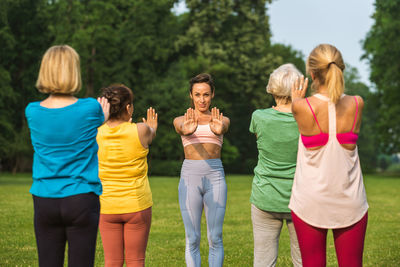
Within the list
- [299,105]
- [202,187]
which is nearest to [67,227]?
[299,105]

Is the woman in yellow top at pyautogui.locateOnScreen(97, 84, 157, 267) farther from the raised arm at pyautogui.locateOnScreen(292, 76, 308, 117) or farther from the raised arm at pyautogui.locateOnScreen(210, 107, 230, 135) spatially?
the raised arm at pyautogui.locateOnScreen(292, 76, 308, 117)

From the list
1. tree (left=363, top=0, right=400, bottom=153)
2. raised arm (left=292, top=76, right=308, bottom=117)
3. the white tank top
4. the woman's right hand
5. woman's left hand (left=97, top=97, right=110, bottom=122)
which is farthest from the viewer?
tree (left=363, top=0, right=400, bottom=153)

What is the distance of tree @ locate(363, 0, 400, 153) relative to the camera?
48.2m

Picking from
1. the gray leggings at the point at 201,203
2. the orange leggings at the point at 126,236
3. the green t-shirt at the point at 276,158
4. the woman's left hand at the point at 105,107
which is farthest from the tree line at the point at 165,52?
the woman's left hand at the point at 105,107

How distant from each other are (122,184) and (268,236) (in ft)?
4.96

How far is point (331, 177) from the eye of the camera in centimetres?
368

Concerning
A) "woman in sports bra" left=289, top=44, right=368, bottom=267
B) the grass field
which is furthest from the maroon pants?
the grass field

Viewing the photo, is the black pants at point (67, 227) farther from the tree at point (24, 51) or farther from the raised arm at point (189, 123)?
the tree at point (24, 51)

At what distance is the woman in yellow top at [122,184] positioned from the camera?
4.91m

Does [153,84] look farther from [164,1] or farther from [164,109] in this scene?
[164,1]

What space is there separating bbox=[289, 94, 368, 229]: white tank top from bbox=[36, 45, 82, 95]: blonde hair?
74.1 inches

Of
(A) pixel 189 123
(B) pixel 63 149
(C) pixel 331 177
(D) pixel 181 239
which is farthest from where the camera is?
(D) pixel 181 239

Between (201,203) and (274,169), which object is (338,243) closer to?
(274,169)

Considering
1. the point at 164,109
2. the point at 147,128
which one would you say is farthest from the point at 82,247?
the point at 164,109
